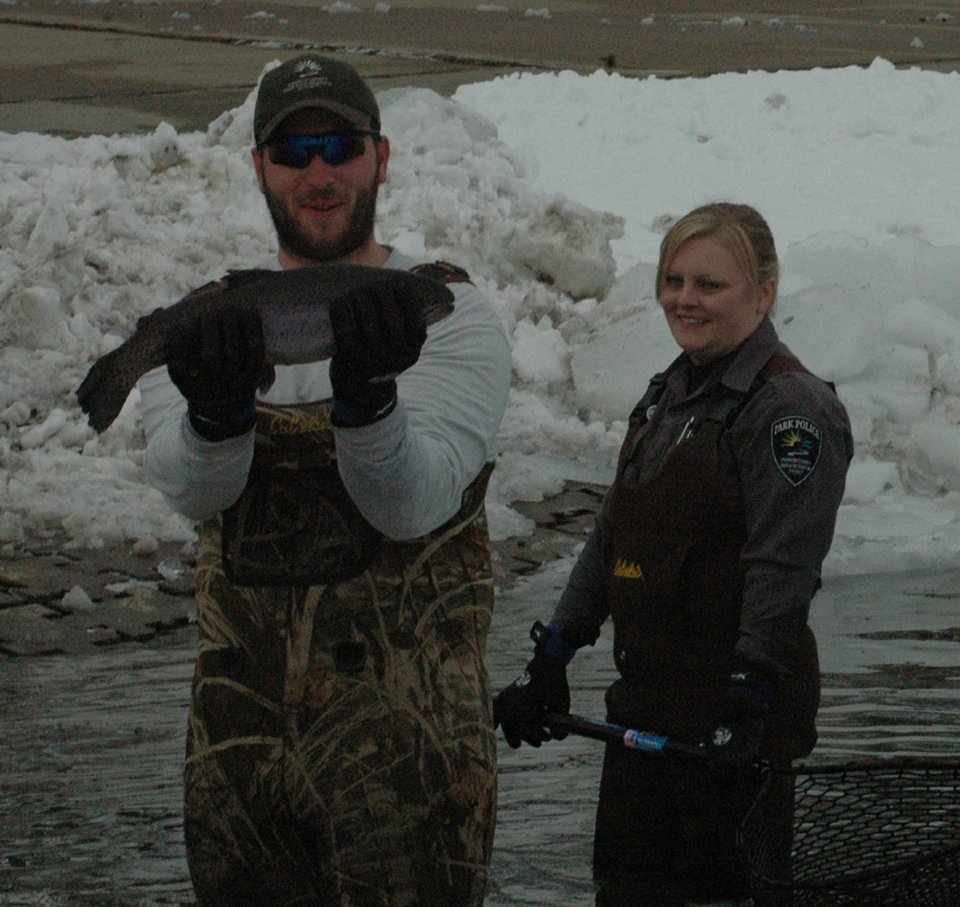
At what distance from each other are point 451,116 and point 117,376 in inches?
337

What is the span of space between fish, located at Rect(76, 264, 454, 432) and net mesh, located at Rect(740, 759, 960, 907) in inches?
38.2

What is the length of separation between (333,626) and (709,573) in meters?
0.93

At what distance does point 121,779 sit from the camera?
5.30 meters

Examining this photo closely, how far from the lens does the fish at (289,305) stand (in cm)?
270

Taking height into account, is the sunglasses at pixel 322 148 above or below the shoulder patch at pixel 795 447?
above

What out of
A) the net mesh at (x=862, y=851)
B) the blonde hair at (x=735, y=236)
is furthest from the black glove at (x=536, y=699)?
the blonde hair at (x=735, y=236)

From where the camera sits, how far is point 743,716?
11.1 ft

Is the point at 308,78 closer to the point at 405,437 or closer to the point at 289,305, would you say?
the point at 289,305

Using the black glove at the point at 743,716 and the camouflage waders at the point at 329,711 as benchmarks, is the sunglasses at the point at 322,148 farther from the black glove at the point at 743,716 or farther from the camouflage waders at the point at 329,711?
the black glove at the point at 743,716

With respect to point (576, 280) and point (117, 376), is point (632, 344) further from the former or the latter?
point (117, 376)

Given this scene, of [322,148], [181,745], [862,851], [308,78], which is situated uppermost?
[308,78]

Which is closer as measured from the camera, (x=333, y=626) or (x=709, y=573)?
(x=333, y=626)

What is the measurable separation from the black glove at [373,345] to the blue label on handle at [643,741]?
1053 millimetres

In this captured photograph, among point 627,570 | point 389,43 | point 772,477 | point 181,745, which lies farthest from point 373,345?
point 389,43
